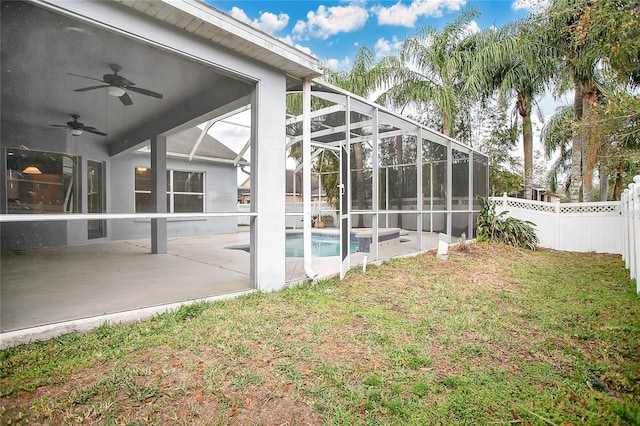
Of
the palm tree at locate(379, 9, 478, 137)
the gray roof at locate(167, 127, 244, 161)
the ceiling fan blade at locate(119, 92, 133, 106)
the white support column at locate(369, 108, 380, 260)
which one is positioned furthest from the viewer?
the palm tree at locate(379, 9, 478, 137)

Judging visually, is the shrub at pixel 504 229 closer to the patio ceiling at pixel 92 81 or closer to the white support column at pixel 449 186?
the white support column at pixel 449 186

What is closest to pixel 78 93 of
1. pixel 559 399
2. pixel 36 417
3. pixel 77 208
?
pixel 77 208

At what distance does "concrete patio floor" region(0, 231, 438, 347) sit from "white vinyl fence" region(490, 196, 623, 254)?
4.47m

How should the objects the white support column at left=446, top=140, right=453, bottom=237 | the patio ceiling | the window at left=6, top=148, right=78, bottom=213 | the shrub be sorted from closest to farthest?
the patio ceiling, the window at left=6, top=148, right=78, bottom=213, the white support column at left=446, top=140, right=453, bottom=237, the shrub

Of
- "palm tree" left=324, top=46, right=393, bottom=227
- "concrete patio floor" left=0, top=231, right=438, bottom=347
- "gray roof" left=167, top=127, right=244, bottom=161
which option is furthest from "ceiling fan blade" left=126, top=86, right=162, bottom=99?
"palm tree" left=324, top=46, right=393, bottom=227

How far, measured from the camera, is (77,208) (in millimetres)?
7766

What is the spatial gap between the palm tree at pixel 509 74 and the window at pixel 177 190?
988 cm

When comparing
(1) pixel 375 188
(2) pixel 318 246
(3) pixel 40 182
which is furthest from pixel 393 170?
(3) pixel 40 182

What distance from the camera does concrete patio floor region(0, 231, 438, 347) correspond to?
2799mm

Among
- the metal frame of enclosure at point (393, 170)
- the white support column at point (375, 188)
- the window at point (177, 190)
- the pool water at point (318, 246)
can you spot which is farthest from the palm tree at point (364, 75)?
the white support column at point (375, 188)

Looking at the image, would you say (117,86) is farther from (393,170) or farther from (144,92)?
(393,170)

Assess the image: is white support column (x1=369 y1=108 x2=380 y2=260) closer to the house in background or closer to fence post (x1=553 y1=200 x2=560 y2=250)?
the house in background

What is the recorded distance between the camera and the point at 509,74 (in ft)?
Answer: 35.6

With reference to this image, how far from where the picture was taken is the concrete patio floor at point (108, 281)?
9.18ft
